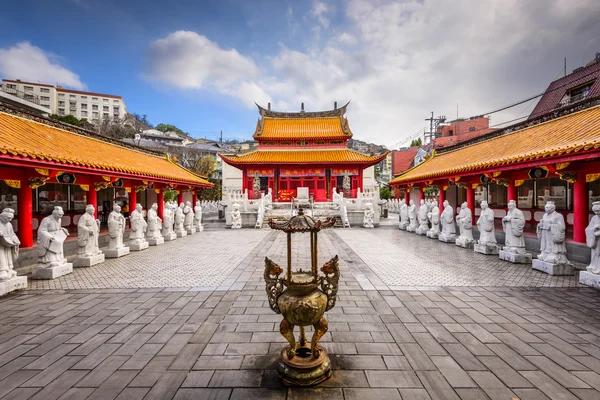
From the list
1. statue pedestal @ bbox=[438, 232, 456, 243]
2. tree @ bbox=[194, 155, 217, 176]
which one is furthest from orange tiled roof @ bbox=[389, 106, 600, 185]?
tree @ bbox=[194, 155, 217, 176]

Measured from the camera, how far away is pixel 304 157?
2394 cm

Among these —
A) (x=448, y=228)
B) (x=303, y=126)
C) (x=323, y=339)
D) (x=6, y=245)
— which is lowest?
(x=323, y=339)

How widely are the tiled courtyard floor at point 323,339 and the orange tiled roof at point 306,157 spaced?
16.9 m

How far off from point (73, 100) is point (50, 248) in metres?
71.3

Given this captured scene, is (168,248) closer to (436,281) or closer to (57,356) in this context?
(57,356)

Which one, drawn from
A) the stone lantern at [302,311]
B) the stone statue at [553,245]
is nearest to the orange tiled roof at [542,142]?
the stone statue at [553,245]

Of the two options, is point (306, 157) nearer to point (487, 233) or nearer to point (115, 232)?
point (487, 233)

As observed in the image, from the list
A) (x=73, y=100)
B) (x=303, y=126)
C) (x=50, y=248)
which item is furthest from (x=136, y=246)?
(x=73, y=100)

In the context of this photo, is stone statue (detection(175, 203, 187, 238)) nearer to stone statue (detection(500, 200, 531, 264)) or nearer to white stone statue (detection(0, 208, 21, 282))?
white stone statue (detection(0, 208, 21, 282))

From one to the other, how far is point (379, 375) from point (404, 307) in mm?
2024

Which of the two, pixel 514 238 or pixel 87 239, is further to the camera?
pixel 514 238

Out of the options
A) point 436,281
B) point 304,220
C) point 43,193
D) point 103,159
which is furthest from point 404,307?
point 43,193

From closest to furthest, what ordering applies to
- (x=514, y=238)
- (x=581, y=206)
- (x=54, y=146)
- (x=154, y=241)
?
1. (x=581, y=206)
2. (x=514, y=238)
3. (x=54, y=146)
4. (x=154, y=241)

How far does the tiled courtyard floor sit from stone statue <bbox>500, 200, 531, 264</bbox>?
1.04m
